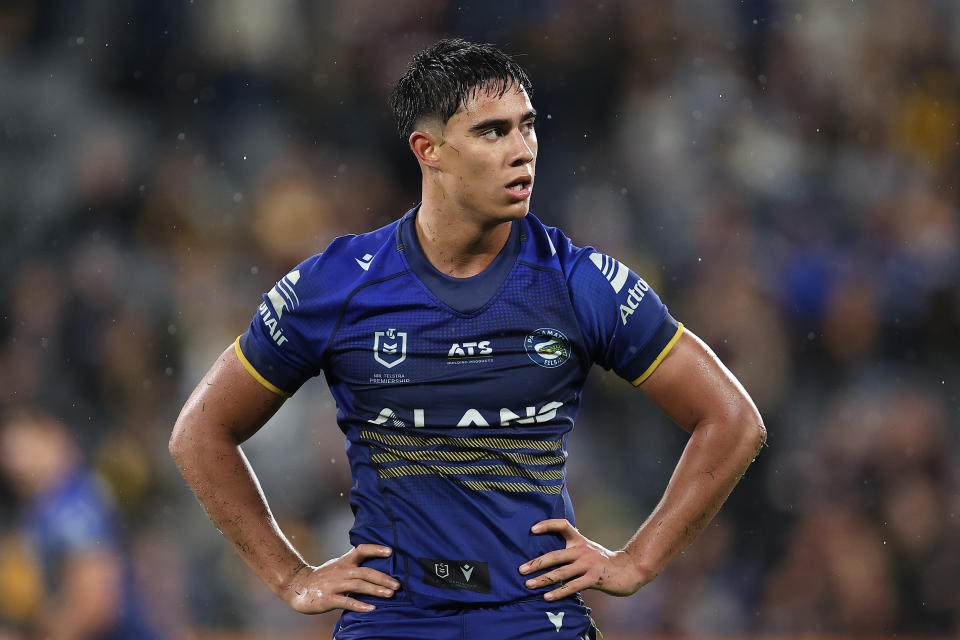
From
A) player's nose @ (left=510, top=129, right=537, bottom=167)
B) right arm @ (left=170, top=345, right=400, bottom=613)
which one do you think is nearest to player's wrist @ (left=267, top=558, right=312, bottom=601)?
right arm @ (left=170, top=345, right=400, bottom=613)

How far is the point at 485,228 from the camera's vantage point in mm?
3189

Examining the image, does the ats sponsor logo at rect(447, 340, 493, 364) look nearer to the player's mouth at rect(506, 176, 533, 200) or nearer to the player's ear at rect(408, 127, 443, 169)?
the player's mouth at rect(506, 176, 533, 200)

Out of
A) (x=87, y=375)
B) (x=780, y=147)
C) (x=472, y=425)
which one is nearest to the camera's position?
(x=472, y=425)

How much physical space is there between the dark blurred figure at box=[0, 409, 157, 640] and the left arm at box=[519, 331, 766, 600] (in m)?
2.80

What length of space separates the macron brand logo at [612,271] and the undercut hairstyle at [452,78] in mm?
469

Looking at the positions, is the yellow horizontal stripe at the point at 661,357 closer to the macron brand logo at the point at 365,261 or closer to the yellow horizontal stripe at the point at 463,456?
the yellow horizontal stripe at the point at 463,456

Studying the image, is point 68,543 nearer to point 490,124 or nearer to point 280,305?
point 280,305

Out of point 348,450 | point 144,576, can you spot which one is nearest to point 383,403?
point 348,450

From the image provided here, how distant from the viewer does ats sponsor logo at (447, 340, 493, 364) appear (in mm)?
3117

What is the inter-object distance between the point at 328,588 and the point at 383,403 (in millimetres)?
503

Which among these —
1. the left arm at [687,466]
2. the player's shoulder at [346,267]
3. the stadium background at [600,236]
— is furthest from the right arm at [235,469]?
the stadium background at [600,236]

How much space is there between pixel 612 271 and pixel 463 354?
43 centimetres

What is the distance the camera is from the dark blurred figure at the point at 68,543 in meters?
5.38

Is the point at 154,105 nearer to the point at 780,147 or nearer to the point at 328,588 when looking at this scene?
the point at 780,147
